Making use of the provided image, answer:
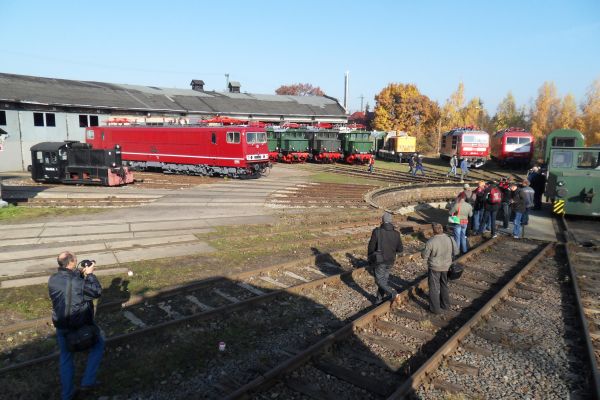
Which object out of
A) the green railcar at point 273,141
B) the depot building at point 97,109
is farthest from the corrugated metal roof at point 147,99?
the green railcar at point 273,141

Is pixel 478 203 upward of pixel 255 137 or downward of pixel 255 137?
downward

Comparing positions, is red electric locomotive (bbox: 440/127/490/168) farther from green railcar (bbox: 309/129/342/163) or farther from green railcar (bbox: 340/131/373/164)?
green railcar (bbox: 309/129/342/163)

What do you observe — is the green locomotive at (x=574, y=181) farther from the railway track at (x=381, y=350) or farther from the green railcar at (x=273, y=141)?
the green railcar at (x=273, y=141)

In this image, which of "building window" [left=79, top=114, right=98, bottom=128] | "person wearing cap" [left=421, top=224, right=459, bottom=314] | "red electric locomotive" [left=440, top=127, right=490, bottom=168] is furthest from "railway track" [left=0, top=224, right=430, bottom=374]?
"building window" [left=79, top=114, right=98, bottom=128]

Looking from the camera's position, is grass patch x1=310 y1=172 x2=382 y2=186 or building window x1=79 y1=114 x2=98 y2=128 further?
building window x1=79 y1=114 x2=98 y2=128

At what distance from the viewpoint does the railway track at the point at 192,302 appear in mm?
6348

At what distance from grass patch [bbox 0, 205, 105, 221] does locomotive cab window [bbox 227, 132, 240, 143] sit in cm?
1022

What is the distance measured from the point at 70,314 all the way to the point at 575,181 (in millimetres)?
18154

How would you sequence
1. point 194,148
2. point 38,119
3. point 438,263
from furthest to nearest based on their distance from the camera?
point 38,119
point 194,148
point 438,263

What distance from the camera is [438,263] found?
309 inches

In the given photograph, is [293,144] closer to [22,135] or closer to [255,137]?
[255,137]

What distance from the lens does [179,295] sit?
8336 millimetres

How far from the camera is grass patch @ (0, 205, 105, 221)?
49.5 feet

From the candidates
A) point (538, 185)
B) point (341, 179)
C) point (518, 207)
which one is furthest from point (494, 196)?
point (341, 179)
